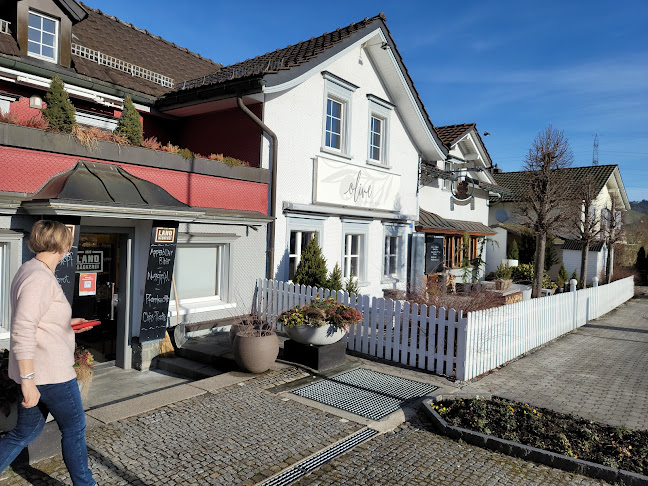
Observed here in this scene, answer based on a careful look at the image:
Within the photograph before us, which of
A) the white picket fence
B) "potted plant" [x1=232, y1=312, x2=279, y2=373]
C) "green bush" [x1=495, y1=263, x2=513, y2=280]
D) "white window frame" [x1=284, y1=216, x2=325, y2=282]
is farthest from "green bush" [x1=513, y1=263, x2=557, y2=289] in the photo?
"potted plant" [x1=232, y1=312, x2=279, y2=373]

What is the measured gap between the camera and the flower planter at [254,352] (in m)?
6.82

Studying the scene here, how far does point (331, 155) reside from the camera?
12.0 metres

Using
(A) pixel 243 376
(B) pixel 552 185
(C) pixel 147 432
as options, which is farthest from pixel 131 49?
(B) pixel 552 185

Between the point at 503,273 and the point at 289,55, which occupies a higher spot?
the point at 289,55

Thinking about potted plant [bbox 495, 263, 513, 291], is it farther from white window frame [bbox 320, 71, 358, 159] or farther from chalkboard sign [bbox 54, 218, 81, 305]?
chalkboard sign [bbox 54, 218, 81, 305]

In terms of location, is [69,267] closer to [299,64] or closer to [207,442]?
[207,442]

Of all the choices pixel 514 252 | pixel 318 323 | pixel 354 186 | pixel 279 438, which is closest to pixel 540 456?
pixel 279 438

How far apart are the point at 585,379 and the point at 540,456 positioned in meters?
3.86

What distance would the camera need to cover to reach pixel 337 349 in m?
7.70

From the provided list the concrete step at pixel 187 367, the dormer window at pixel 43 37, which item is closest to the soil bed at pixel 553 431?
the concrete step at pixel 187 367

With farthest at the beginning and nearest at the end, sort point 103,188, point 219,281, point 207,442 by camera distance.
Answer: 1. point 219,281
2. point 103,188
3. point 207,442

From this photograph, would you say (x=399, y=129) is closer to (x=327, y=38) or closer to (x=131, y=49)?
(x=327, y=38)

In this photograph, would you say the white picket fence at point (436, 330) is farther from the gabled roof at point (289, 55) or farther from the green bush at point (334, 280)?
the gabled roof at point (289, 55)

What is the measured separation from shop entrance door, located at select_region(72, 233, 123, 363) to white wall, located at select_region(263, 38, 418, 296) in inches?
144
